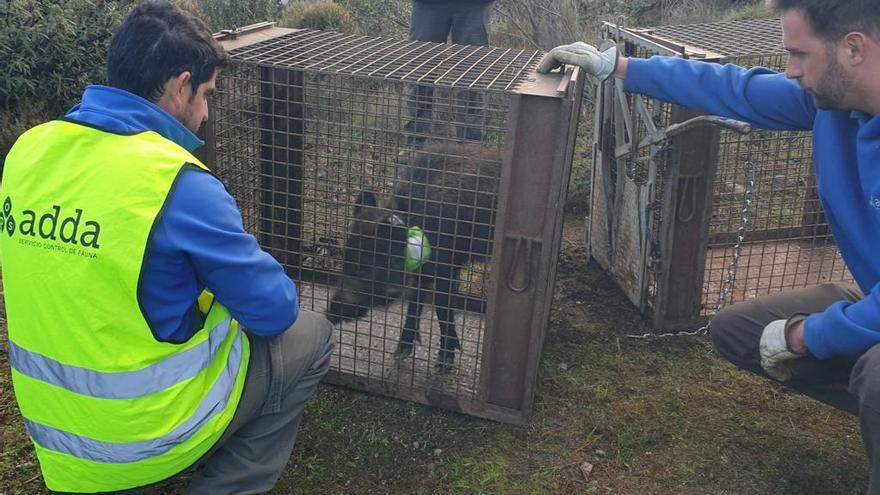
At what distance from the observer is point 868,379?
253cm

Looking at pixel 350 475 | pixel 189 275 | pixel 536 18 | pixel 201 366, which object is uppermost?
pixel 536 18

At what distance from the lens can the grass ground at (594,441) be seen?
319cm

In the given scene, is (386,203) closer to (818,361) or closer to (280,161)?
(280,161)

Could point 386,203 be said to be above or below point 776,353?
above

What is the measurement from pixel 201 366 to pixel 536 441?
1.66 m

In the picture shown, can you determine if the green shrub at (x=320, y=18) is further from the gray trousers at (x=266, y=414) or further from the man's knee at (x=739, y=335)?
the gray trousers at (x=266, y=414)

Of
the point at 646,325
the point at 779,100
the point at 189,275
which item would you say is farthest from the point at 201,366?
the point at 646,325

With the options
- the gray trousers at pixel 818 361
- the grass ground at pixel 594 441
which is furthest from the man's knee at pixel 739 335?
the grass ground at pixel 594 441

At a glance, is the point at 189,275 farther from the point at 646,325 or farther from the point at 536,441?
the point at 646,325

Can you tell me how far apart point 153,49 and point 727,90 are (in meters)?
2.35

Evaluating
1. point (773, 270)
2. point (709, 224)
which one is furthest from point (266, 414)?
point (773, 270)

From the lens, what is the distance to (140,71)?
7.73ft

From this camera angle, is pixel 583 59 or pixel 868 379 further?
pixel 583 59

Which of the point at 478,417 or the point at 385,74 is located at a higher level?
the point at 385,74
